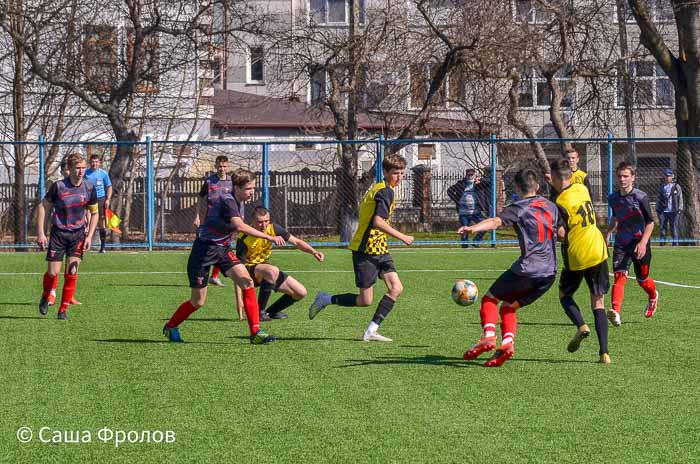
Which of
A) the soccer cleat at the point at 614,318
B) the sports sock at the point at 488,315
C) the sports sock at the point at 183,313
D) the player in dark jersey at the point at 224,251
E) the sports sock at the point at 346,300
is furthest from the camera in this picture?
the soccer cleat at the point at 614,318

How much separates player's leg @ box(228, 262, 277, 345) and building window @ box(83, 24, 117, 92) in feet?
56.5

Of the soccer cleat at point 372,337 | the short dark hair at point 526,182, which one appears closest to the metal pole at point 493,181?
the soccer cleat at point 372,337

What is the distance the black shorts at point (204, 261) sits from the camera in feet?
31.4

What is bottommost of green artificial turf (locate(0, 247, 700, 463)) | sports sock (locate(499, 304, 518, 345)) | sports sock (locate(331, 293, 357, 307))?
green artificial turf (locate(0, 247, 700, 463))

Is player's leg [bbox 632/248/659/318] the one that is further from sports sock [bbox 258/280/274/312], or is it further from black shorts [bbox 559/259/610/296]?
sports sock [bbox 258/280/274/312]

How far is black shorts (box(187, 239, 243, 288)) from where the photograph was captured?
956cm

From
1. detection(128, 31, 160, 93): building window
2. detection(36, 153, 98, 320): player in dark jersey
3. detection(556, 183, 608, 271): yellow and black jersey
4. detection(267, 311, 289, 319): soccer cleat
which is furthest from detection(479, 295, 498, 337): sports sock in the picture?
detection(128, 31, 160, 93): building window

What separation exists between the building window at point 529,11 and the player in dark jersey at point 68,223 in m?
16.6

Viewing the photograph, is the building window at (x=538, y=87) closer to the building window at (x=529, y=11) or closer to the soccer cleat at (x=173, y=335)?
the building window at (x=529, y=11)

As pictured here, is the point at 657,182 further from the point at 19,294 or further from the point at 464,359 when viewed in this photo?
the point at 464,359

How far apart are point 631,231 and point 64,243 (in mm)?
6119

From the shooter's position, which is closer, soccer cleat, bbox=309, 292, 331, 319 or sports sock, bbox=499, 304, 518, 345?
sports sock, bbox=499, 304, 518, 345

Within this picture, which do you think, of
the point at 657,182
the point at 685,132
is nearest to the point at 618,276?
the point at 685,132

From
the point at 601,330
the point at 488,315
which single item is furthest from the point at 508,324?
the point at 601,330
